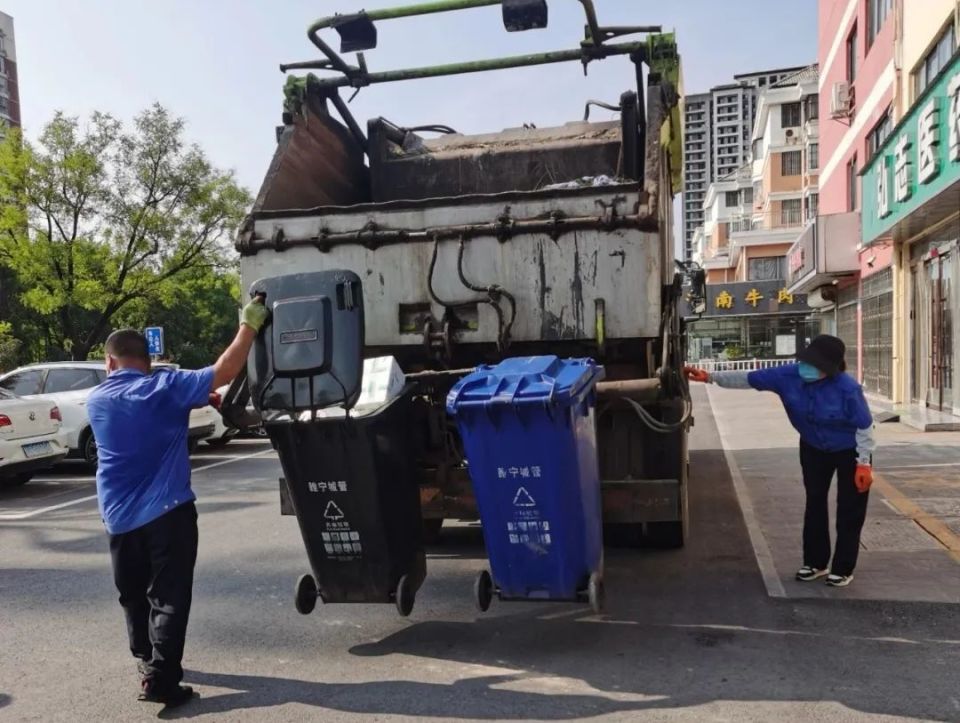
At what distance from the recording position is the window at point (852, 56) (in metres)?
19.1

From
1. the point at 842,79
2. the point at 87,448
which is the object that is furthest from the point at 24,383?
the point at 842,79

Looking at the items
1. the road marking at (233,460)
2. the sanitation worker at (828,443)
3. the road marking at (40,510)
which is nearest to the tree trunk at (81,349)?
the road marking at (233,460)

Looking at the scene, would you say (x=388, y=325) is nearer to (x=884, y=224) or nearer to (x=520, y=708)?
(x=520, y=708)

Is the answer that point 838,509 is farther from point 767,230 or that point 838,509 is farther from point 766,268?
point 767,230

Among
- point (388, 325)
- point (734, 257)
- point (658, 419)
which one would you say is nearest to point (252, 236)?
point (388, 325)

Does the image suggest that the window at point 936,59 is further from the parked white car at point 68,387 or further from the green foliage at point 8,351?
the green foliage at point 8,351

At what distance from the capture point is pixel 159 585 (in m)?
3.54

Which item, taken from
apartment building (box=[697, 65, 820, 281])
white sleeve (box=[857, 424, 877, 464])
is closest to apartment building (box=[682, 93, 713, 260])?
apartment building (box=[697, 65, 820, 281])

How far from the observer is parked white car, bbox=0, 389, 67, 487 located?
29.3 feet

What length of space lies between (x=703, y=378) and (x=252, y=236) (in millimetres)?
2986

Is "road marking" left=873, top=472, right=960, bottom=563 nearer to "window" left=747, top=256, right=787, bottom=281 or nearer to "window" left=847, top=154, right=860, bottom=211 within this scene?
"window" left=847, top=154, right=860, bottom=211

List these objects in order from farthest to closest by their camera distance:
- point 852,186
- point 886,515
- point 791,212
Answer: point 791,212
point 852,186
point 886,515

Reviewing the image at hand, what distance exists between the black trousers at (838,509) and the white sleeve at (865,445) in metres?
0.07

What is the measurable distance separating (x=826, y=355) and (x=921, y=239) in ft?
36.6
